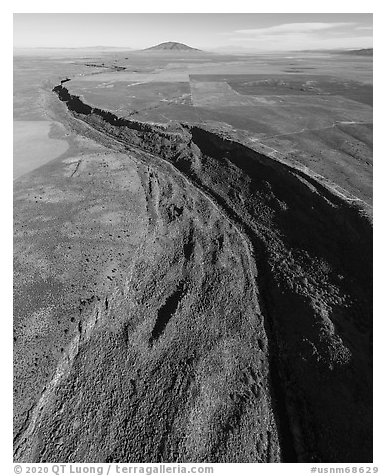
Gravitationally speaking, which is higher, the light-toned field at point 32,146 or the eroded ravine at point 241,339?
the light-toned field at point 32,146

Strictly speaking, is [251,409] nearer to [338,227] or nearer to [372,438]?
[372,438]

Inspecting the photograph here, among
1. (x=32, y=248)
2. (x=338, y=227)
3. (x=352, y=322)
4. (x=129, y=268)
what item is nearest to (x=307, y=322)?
(x=352, y=322)

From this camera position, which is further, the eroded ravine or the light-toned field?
the light-toned field

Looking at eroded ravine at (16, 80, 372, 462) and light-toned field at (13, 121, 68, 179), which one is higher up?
light-toned field at (13, 121, 68, 179)

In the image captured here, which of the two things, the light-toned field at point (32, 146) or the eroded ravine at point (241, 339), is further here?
the light-toned field at point (32, 146)
